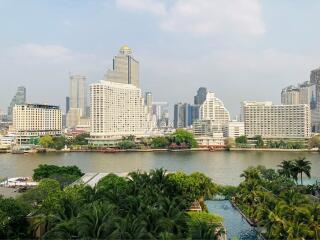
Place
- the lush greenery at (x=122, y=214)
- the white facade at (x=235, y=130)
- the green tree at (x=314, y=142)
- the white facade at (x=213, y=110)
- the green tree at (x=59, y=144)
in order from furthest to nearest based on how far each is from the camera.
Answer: the white facade at (x=213, y=110)
the white facade at (x=235, y=130)
the green tree at (x=59, y=144)
the green tree at (x=314, y=142)
the lush greenery at (x=122, y=214)

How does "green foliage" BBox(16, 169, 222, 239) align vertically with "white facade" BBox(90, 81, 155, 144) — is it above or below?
below

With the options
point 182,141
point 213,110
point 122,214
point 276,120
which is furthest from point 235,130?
point 122,214

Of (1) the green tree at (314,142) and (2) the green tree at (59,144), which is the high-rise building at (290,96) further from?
(2) the green tree at (59,144)

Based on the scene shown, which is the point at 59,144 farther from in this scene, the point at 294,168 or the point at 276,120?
the point at 294,168

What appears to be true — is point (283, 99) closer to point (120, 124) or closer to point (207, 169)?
point (120, 124)

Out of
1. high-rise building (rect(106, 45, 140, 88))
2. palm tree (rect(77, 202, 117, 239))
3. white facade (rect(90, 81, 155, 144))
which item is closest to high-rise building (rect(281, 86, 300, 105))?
high-rise building (rect(106, 45, 140, 88))

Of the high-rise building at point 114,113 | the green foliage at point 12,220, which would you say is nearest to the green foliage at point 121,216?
the green foliage at point 12,220

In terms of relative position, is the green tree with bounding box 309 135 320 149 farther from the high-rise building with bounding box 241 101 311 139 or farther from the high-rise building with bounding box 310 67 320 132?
the high-rise building with bounding box 310 67 320 132
